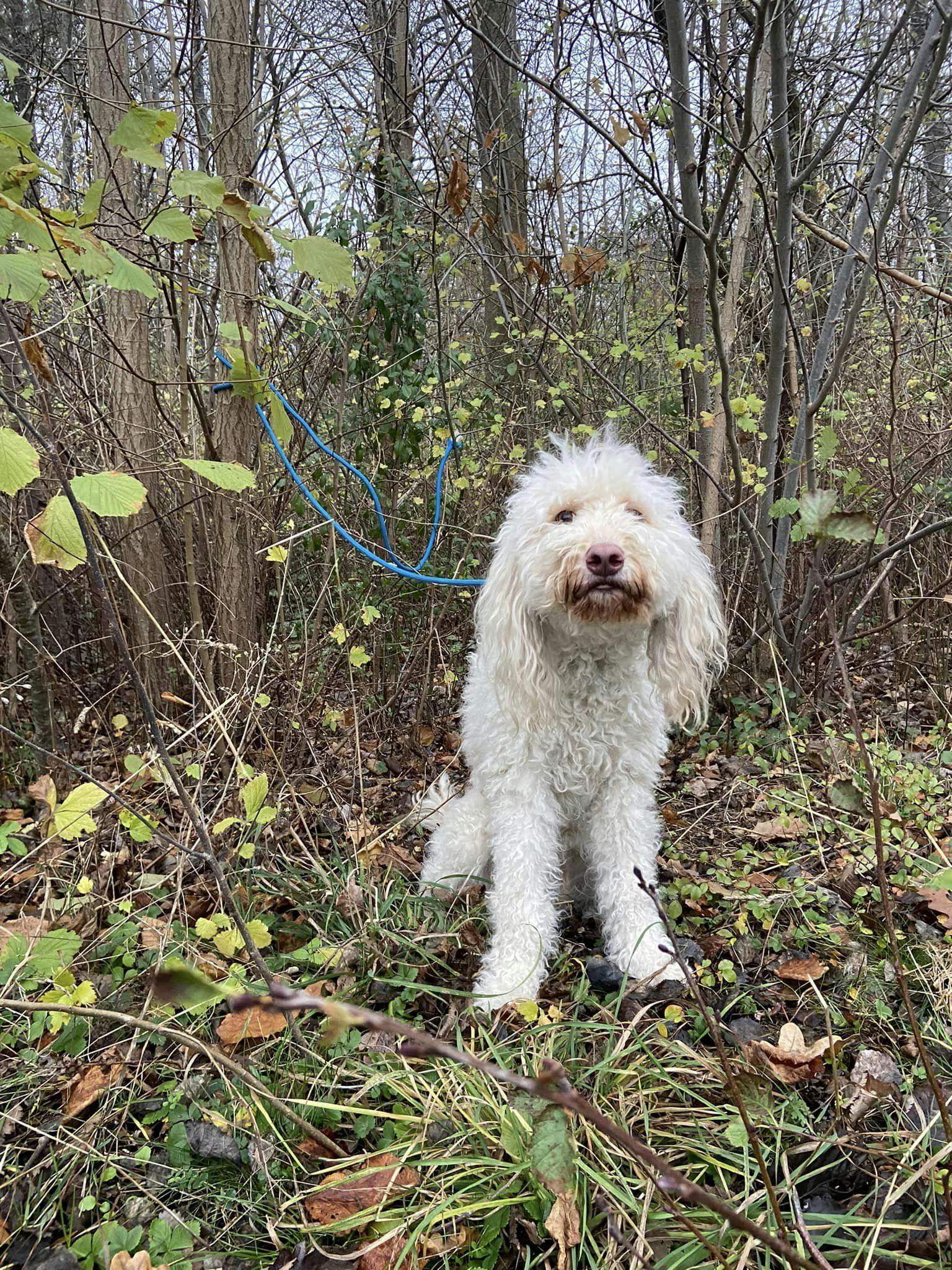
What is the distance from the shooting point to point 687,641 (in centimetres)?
262

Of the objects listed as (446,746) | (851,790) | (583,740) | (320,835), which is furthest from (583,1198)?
(446,746)

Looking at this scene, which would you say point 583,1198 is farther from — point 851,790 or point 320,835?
point 320,835

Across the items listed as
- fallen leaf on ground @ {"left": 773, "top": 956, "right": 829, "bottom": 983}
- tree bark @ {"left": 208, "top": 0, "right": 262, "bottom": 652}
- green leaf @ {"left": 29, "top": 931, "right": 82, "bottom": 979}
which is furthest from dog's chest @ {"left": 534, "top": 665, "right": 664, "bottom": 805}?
tree bark @ {"left": 208, "top": 0, "right": 262, "bottom": 652}

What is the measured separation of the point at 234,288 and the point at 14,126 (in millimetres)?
1797

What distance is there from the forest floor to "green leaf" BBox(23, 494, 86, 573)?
0.67m

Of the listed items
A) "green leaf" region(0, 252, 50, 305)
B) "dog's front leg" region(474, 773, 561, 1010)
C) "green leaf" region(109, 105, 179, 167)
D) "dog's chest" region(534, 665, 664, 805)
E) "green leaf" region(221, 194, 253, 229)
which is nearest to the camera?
"green leaf" region(0, 252, 50, 305)

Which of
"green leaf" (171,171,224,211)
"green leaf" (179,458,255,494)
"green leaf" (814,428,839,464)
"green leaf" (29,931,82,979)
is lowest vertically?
"green leaf" (29,931,82,979)

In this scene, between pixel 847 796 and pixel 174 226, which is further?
pixel 174 226

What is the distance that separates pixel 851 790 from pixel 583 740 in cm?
103

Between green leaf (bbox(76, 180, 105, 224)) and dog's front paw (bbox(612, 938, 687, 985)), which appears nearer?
green leaf (bbox(76, 180, 105, 224))

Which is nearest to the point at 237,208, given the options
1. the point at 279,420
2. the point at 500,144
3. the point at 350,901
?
the point at 279,420

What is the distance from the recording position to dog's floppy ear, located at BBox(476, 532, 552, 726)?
2.49 m

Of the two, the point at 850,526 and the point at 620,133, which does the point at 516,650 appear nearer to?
the point at 850,526

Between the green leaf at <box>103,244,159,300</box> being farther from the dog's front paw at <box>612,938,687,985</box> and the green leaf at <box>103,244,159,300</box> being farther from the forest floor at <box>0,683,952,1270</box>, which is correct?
the dog's front paw at <box>612,938,687,985</box>
